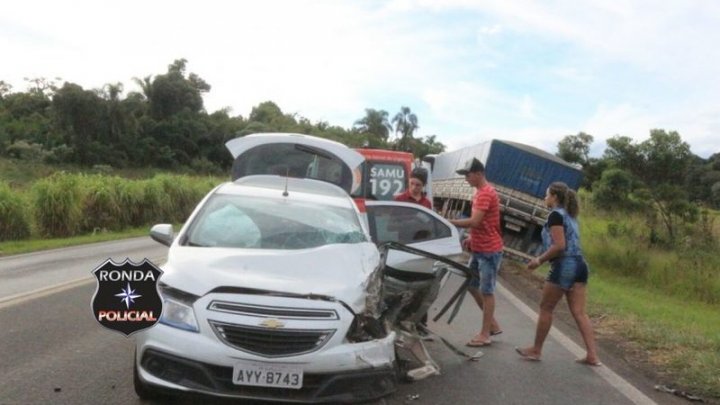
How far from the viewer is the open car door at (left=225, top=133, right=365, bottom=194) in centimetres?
929

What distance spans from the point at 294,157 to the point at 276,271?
476 cm

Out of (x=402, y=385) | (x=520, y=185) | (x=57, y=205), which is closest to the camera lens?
(x=402, y=385)

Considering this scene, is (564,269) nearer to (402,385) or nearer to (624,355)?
(624,355)

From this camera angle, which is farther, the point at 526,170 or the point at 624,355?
the point at 526,170

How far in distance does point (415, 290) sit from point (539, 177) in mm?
11735

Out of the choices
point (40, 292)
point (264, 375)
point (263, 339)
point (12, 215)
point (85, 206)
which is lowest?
point (85, 206)

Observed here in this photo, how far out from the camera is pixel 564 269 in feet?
22.9

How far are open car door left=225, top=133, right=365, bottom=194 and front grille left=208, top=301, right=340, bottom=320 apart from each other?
449 cm

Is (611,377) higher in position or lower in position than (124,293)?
lower

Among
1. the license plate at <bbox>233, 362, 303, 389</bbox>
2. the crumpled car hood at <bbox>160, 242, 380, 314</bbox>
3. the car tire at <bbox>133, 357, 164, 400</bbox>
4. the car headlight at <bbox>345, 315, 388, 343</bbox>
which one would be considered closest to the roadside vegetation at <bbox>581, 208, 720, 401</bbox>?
the car headlight at <bbox>345, 315, 388, 343</bbox>

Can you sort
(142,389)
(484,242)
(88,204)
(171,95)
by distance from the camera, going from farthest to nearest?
(171,95), (88,204), (484,242), (142,389)

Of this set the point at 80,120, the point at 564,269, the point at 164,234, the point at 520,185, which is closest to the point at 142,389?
the point at 164,234

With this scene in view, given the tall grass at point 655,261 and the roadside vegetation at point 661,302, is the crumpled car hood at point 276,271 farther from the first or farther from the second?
the tall grass at point 655,261

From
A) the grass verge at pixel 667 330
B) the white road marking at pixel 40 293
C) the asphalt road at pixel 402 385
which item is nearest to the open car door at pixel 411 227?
the asphalt road at pixel 402 385
